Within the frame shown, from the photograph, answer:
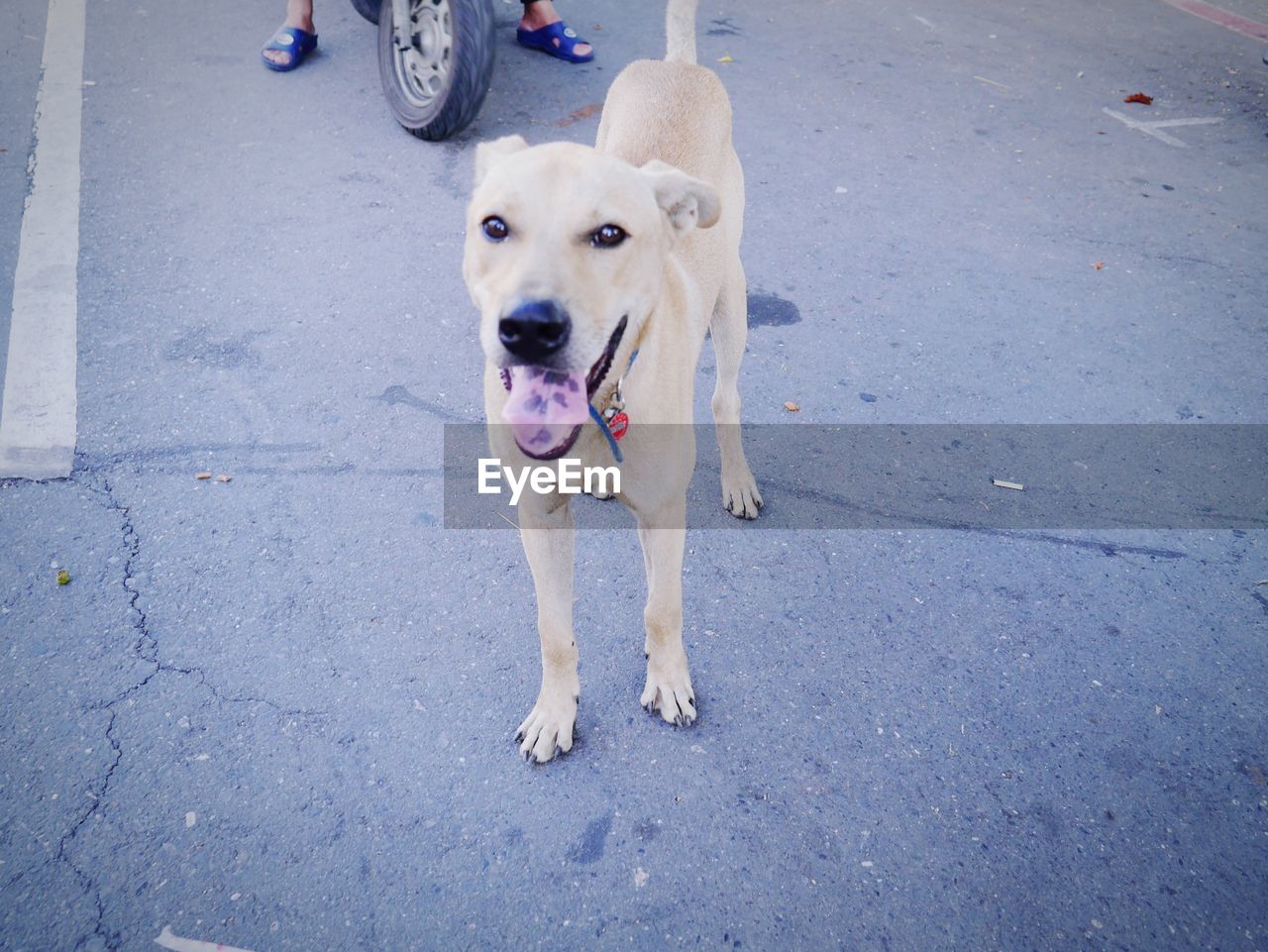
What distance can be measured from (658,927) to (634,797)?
13.5 inches

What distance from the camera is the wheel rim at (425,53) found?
16.8ft

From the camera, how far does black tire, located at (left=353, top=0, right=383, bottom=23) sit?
5.97 meters

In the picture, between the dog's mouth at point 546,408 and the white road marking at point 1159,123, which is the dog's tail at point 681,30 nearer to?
the dog's mouth at point 546,408

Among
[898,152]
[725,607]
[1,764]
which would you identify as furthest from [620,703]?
[898,152]

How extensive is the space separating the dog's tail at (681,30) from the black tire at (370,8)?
125 inches

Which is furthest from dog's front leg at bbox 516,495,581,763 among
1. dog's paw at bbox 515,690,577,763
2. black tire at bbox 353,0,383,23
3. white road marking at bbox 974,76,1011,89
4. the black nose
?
white road marking at bbox 974,76,1011,89

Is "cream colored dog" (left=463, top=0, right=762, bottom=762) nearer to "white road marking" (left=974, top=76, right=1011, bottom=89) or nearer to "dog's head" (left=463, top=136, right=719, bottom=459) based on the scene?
"dog's head" (left=463, top=136, right=719, bottom=459)

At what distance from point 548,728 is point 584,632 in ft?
1.43

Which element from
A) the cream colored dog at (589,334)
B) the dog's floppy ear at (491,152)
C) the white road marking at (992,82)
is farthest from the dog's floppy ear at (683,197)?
the white road marking at (992,82)

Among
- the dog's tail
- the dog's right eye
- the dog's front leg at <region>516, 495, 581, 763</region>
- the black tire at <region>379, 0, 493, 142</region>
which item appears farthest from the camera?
the black tire at <region>379, 0, 493, 142</region>

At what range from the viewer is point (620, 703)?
8.29ft

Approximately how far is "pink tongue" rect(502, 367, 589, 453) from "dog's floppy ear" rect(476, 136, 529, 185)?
2.16 ft

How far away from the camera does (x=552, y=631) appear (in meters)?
2.37


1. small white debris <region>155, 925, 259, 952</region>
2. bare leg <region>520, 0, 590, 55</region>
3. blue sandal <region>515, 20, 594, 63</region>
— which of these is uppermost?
bare leg <region>520, 0, 590, 55</region>
